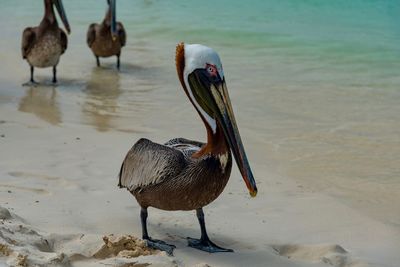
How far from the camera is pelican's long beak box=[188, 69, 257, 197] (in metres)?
3.49

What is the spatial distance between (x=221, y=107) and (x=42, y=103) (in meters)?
4.29

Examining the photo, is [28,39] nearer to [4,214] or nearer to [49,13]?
[49,13]

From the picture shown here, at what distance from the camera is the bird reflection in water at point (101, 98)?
6.94 m

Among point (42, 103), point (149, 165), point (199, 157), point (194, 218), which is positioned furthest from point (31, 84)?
point (199, 157)

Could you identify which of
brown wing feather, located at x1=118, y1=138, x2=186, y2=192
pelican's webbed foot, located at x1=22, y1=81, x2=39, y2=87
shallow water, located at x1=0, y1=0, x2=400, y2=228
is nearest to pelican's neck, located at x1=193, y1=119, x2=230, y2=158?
brown wing feather, located at x1=118, y1=138, x2=186, y2=192

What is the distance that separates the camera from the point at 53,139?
596cm

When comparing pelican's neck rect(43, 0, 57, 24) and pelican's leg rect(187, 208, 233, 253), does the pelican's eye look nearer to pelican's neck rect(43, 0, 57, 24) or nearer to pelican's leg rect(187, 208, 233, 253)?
pelican's leg rect(187, 208, 233, 253)

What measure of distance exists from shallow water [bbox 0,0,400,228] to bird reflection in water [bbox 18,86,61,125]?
0.04 feet

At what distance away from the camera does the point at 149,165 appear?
366 centimetres

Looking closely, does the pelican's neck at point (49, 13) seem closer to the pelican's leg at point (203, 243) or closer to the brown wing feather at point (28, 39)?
the brown wing feather at point (28, 39)

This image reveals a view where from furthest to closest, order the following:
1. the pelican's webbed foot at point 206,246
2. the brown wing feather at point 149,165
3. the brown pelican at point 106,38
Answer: the brown pelican at point 106,38 < the pelican's webbed foot at point 206,246 < the brown wing feather at point 149,165

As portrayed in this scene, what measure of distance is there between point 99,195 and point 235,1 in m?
13.8

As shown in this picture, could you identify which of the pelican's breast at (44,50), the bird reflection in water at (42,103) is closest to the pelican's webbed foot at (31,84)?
the bird reflection in water at (42,103)

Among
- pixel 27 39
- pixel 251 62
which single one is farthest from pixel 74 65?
pixel 251 62
